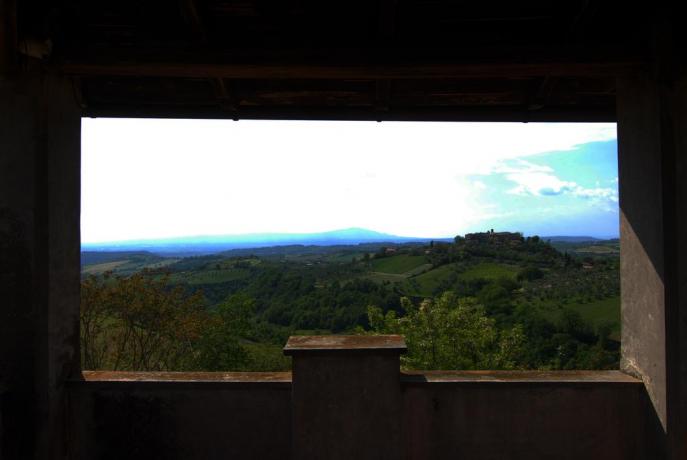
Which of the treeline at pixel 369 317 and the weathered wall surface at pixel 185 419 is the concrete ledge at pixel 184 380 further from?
the treeline at pixel 369 317

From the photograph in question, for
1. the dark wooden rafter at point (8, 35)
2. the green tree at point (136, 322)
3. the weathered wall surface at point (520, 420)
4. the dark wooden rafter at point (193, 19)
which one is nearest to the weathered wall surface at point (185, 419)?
the weathered wall surface at point (520, 420)

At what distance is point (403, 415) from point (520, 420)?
80 cm

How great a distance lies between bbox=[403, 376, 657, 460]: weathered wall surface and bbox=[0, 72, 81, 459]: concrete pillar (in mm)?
2342

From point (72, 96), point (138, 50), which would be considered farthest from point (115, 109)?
point (138, 50)

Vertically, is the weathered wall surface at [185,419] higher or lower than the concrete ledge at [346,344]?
lower

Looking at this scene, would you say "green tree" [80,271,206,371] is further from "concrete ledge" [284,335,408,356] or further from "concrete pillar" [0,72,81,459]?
"concrete ledge" [284,335,408,356]

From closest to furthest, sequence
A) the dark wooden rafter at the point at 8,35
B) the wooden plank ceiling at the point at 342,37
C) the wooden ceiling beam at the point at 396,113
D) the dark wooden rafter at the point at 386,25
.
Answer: the dark wooden rafter at the point at 8,35 → the dark wooden rafter at the point at 386,25 → the wooden plank ceiling at the point at 342,37 → the wooden ceiling beam at the point at 396,113

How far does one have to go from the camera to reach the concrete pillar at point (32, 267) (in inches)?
105

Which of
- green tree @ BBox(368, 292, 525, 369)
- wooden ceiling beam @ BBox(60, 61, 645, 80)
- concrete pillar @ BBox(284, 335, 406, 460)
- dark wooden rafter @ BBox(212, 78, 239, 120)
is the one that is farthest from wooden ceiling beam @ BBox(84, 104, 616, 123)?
green tree @ BBox(368, 292, 525, 369)

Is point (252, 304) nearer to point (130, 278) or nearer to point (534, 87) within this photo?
point (130, 278)

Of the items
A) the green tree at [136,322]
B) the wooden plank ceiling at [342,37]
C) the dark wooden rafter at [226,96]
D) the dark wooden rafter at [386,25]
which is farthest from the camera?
the green tree at [136,322]

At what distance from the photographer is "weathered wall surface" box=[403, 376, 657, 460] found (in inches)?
116

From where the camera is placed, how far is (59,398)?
9.59ft

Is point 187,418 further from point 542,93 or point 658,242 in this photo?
point 542,93
